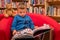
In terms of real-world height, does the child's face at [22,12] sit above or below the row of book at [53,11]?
above

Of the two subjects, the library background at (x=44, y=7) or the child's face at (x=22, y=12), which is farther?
the library background at (x=44, y=7)

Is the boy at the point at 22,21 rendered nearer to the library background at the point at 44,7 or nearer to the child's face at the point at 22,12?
the child's face at the point at 22,12

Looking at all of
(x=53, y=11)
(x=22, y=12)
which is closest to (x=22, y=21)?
(x=22, y=12)

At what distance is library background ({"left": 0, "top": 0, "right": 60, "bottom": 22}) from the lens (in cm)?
385

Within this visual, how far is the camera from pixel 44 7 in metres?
3.95

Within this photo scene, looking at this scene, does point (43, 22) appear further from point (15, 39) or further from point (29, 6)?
point (29, 6)

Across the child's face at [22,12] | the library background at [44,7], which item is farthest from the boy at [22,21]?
Result: the library background at [44,7]

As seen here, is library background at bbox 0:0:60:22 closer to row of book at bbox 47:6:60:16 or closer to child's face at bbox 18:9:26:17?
row of book at bbox 47:6:60:16

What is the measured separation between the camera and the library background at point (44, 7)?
3850 mm

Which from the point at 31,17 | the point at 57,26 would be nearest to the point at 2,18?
the point at 31,17

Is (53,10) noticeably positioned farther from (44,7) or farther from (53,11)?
A: (44,7)

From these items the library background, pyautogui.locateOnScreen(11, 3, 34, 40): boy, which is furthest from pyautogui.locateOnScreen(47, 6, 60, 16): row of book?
pyautogui.locateOnScreen(11, 3, 34, 40): boy

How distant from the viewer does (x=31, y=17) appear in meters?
2.92

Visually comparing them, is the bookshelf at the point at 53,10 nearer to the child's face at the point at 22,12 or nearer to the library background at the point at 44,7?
the library background at the point at 44,7
